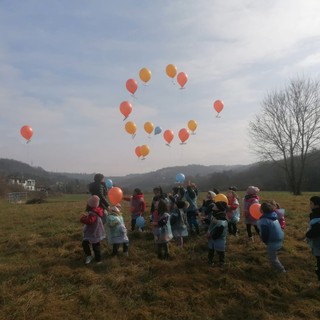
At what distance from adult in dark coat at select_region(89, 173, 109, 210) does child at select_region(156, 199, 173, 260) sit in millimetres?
1579

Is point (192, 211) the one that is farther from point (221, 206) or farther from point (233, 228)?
point (221, 206)

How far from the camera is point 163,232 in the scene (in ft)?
31.5

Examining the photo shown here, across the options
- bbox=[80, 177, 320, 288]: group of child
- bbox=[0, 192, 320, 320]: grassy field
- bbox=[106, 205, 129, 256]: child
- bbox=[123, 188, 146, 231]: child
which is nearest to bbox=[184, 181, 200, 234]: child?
bbox=[80, 177, 320, 288]: group of child

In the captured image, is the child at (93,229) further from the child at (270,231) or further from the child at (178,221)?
the child at (270,231)

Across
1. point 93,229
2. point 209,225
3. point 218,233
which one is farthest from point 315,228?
point 93,229

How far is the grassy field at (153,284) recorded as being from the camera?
23.1ft

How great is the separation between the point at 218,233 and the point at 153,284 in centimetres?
217

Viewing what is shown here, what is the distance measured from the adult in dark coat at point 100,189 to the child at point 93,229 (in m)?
0.67

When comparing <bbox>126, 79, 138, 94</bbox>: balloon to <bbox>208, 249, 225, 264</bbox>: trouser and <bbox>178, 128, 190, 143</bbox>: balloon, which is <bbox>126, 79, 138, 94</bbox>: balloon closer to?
<bbox>178, 128, 190, 143</bbox>: balloon

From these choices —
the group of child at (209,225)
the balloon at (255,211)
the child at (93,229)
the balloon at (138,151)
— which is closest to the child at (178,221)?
the group of child at (209,225)

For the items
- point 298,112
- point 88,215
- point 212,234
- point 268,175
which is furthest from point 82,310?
point 268,175

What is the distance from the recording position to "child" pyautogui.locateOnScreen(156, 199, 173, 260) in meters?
9.59

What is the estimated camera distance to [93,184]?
10133mm

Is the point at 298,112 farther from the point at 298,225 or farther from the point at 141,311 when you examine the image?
the point at 141,311
